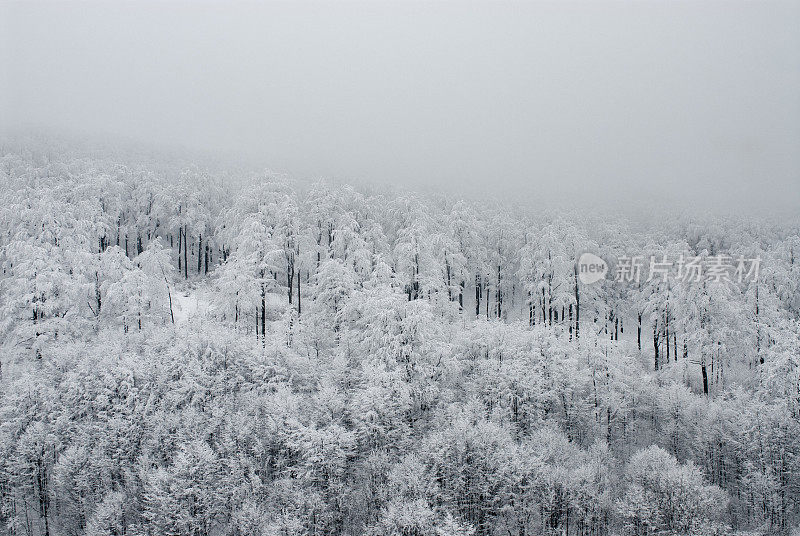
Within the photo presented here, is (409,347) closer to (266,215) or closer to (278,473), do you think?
(278,473)

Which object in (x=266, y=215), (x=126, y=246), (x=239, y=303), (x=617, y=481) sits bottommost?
(x=617, y=481)

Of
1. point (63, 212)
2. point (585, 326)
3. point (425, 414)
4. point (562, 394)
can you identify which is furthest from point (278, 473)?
point (63, 212)

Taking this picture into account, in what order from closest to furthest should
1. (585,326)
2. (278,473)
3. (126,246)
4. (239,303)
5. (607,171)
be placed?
1. (278,473)
2. (239,303)
3. (585,326)
4. (126,246)
5. (607,171)

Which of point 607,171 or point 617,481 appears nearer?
point 617,481

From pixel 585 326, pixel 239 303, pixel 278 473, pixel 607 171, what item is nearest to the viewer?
pixel 278 473

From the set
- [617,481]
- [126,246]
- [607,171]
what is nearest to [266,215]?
[126,246]

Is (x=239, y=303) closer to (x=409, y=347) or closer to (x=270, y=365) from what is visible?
(x=270, y=365)

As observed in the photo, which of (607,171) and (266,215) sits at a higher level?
(607,171)
